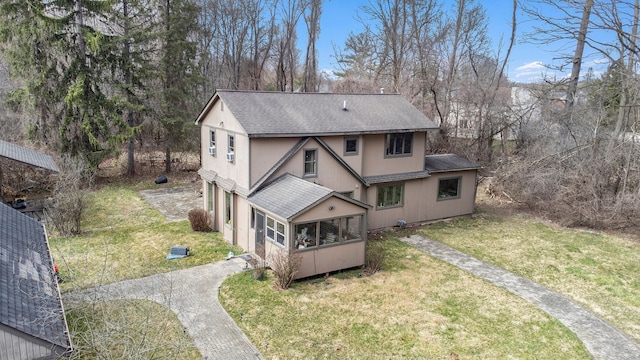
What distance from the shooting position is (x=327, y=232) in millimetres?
13250

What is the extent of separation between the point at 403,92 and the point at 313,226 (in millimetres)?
21109

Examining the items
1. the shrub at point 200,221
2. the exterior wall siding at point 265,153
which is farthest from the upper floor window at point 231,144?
the shrub at point 200,221

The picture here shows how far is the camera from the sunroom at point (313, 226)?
1253cm

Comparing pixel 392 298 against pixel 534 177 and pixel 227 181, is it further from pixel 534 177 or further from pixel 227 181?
pixel 534 177

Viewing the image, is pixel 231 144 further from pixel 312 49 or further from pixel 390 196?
pixel 312 49

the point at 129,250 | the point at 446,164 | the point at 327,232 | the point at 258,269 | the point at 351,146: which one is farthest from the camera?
the point at 446,164

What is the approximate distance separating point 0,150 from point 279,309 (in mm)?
13894

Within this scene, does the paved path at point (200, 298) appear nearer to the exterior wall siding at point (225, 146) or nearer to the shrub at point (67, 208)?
the exterior wall siding at point (225, 146)

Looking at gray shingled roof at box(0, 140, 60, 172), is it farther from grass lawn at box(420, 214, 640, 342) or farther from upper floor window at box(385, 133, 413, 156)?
grass lawn at box(420, 214, 640, 342)

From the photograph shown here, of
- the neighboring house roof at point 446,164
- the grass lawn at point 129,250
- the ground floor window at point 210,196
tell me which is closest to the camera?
the grass lawn at point 129,250

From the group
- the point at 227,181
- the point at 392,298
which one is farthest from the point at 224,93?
the point at 392,298

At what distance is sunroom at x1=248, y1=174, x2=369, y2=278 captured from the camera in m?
12.5

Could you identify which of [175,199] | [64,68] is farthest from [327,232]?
[64,68]

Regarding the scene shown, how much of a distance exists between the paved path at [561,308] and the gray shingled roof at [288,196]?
5.31m
